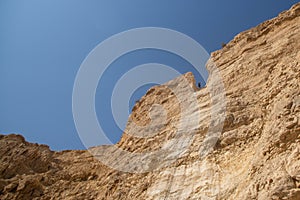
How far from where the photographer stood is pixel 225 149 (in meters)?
11.3

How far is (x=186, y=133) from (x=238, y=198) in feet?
15.7

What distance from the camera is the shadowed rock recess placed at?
355 inches

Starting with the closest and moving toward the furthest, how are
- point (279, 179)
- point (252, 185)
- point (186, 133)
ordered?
point (279, 179) < point (252, 185) < point (186, 133)

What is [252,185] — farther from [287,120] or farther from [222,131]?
[222,131]

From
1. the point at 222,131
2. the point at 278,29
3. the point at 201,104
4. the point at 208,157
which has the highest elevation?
the point at 278,29

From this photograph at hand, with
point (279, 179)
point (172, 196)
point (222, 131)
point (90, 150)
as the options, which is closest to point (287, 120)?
point (279, 179)

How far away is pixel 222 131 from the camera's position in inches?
471

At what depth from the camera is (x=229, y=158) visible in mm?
10859

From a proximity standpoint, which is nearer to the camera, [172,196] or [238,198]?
[238,198]

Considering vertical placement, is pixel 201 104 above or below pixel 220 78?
below

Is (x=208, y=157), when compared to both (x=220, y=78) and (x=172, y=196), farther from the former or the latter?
(x=220, y=78)

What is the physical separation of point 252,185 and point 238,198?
51 cm

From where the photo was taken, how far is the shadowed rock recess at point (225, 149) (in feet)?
29.6

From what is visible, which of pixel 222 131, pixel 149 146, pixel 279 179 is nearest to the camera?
pixel 279 179
